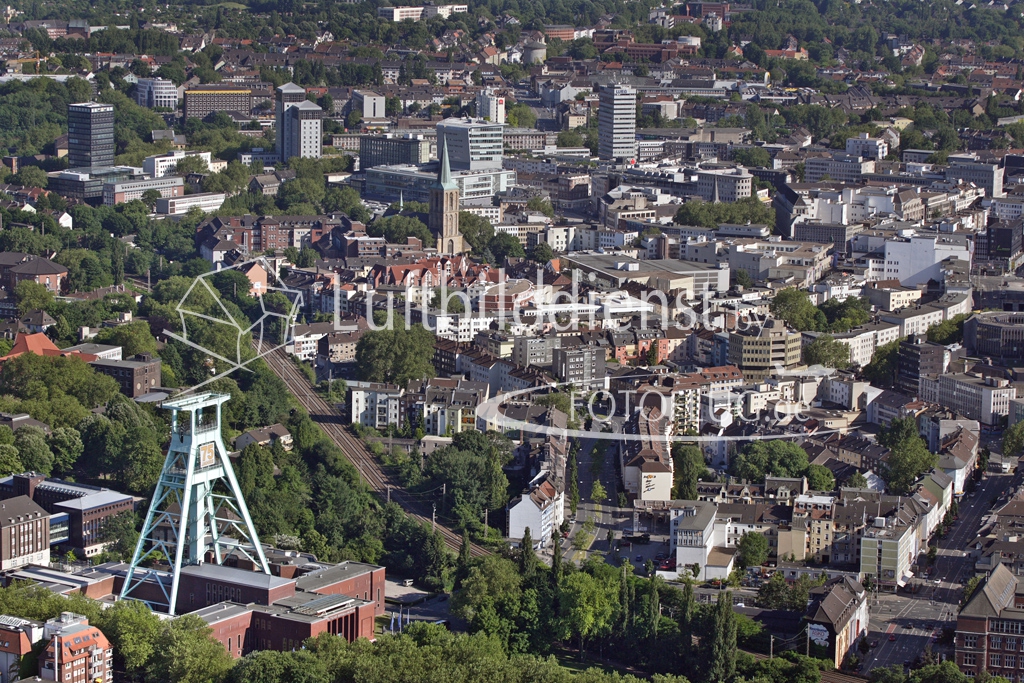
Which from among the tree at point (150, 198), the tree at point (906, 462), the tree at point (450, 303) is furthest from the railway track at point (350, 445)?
the tree at point (150, 198)

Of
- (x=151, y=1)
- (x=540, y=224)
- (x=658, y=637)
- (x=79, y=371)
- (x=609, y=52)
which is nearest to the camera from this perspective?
(x=658, y=637)

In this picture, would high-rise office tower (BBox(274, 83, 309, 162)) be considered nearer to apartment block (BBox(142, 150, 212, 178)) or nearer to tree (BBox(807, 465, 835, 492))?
apartment block (BBox(142, 150, 212, 178))

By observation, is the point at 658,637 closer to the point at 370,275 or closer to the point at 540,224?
the point at 370,275

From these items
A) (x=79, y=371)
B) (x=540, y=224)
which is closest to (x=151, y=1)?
(x=540, y=224)

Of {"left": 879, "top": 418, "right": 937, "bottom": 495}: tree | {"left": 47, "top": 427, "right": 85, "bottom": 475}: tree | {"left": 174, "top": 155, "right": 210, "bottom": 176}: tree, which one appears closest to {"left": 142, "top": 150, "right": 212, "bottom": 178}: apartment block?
{"left": 174, "top": 155, "right": 210, "bottom": 176}: tree

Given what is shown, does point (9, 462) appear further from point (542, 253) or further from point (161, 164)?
point (161, 164)

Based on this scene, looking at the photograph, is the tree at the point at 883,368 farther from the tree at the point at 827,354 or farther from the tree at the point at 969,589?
the tree at the point at 969,589
